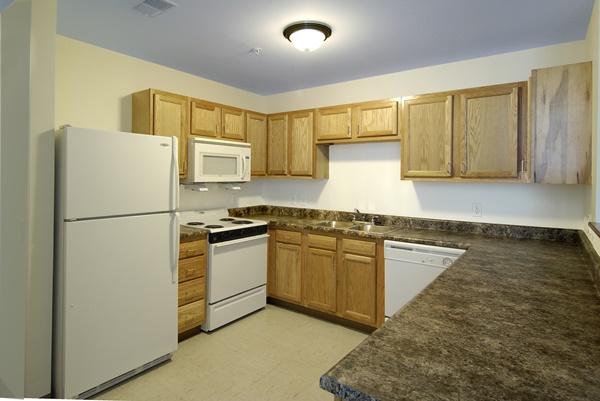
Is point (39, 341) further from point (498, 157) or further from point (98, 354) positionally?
point (498, 157)

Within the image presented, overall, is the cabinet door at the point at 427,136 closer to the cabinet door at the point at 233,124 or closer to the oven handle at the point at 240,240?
the oven handle at the point at 240,240

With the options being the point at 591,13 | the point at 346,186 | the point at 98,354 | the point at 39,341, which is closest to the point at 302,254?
the point at 346,186

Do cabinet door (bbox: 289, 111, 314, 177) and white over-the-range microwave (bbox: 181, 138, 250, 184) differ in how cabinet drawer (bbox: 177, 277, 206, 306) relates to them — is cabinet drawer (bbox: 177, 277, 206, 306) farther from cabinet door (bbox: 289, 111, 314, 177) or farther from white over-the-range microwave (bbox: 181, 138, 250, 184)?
cabinet door (bbox: 289, 111, 314, 177)

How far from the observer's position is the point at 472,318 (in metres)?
1.15

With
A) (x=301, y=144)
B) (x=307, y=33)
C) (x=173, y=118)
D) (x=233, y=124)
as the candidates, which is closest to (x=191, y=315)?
(x=173, y=118)

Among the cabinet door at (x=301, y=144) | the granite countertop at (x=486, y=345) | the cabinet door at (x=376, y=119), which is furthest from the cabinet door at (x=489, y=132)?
the cabinet door at (x=301, y=144)

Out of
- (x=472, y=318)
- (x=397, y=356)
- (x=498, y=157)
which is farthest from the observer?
(x=498, y=157)

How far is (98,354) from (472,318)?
2.20m

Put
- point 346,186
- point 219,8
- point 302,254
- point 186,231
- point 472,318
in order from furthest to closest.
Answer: point 346,186
point 302,254
point 186,231
point 219,8
point 472,318

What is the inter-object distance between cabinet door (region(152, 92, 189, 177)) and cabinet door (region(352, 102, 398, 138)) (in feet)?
5.50

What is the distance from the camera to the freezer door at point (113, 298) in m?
2.02

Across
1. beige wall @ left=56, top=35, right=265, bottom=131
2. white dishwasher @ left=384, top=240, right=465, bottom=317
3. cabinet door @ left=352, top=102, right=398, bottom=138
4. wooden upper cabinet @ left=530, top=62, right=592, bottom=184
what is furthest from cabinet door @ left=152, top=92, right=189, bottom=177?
wooden upper cabinet @ left=530, top=62, right=592, bottom=184

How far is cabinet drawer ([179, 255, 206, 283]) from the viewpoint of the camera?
281 centimetres

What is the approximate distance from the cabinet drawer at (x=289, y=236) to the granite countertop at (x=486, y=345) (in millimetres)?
1929
